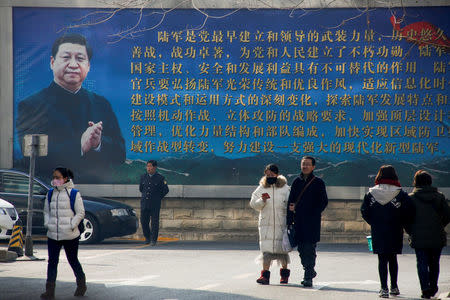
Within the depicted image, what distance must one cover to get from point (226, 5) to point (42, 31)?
443 centimetres

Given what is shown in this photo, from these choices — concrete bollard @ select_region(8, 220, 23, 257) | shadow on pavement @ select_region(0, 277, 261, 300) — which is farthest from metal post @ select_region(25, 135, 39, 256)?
shadow on pavement @ select_region(0, 277, 261, 300)

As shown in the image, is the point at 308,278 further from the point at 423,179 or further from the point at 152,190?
the point at 152,190

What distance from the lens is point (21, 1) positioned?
21.5 meters

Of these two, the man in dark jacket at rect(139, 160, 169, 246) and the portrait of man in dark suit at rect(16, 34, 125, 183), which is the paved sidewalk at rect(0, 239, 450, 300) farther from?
the portrait of man in dark suit at rect(16, 34, 125, 183)

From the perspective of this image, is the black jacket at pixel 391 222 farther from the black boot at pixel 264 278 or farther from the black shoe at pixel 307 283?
the black boot at pixel 264 278

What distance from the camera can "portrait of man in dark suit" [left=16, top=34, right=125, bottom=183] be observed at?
842 inches

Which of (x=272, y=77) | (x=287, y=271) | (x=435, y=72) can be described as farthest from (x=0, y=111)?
(x=287, y=271)

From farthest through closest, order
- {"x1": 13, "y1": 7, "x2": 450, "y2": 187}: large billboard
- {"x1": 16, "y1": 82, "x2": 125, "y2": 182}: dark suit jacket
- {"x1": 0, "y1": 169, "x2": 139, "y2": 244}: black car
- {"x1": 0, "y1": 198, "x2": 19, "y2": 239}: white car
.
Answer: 1. {"x1": 16, "y1": 82, "x2": 125, "y2": 182}: dark suit jacket
2. {"x1": 13, "y1": 7, "x2": 450, "y2": 187}: large billboard
3. {"x1": 0, "y1": 169, "x2": 139, "y2": 244}: black car
4. {"x1": 0, "y1": 198, "x2": 19, "y2": 239}: white car

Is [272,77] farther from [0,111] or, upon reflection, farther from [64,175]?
[64,175]

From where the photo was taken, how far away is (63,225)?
10.4 metres

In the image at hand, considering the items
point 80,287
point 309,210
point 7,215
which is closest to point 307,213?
point 309,210

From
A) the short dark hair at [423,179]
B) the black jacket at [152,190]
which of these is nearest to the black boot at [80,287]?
the short dark hair at [423,179]

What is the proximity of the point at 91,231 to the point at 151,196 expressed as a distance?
1466 mm

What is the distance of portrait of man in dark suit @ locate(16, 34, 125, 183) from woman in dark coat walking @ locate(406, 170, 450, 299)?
39.1ft
